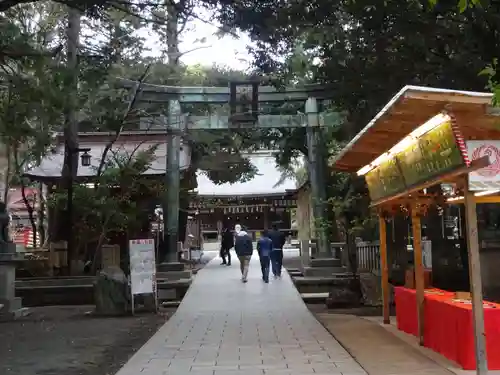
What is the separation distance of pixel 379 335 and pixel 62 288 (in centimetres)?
1002

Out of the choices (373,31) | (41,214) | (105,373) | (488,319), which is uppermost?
(373,31)

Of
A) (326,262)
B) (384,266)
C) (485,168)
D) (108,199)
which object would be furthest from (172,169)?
(485,168)

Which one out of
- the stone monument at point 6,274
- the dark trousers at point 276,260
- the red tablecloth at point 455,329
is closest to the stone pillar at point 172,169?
the dark trousers at point 276,260

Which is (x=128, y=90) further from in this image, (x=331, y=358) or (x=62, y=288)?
(x=331, y=358)

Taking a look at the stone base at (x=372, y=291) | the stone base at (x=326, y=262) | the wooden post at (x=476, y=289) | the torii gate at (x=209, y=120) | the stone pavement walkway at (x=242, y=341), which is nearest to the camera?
the wooden post at (x=476, y=289)

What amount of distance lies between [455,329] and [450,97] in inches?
120

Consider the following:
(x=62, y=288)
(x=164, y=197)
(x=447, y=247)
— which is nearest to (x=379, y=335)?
(x=447, y=247)

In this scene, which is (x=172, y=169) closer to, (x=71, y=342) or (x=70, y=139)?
(x=70, y=139)

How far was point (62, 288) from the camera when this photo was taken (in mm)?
16609

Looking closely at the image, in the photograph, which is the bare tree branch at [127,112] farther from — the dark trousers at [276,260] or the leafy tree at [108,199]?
the dark trousers at [276,260]

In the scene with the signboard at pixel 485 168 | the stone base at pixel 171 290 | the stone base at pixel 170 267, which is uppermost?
the signboard at pixel 485 168

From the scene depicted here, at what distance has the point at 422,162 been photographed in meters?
7.41

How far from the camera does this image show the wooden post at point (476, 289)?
625 centimetres

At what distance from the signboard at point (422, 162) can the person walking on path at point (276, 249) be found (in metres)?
7.70
